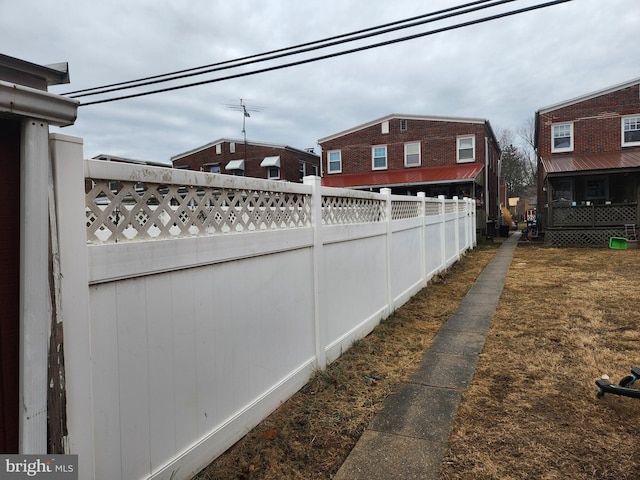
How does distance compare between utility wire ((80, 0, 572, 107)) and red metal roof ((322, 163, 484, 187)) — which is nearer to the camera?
utility wire ((80, 0, 572, 107))

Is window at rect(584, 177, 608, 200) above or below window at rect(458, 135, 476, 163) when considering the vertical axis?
below

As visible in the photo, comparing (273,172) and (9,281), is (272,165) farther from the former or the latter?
(9,281)

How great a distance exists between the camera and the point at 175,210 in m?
2.32

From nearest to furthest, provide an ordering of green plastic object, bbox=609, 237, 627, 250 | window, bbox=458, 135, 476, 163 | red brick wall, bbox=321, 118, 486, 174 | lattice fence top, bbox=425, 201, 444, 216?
lattice fence top, bbox=425, 201, 444, 216 → green plastic object, bbox=609, 237, 627, 250 → window, bbox=458, 135, 476, 163 → red brick wall, bbox=321, 118, 486, 174

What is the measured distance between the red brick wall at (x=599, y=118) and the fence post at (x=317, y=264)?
1994cm

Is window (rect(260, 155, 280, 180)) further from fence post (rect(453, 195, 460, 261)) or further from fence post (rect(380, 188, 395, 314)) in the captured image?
fence post (rect(380, 188, 395, 314))

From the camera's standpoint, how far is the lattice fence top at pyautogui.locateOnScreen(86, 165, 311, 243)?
1.93m

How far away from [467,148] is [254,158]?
48.6 ft

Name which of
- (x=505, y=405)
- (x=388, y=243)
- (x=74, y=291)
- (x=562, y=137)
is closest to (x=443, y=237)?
(x=388, y=243)

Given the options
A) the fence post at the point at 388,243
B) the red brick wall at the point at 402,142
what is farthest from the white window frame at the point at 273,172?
the fence post at the point at 388,243

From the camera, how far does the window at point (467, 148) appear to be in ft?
71.2

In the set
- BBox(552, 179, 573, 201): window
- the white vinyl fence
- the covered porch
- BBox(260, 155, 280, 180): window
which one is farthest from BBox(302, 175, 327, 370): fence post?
BBox(260, 155, 280, 180): window

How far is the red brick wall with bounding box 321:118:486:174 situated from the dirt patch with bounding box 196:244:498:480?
60.1ft

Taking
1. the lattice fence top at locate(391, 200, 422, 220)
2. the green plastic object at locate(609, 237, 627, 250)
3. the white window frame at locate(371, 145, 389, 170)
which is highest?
the white window frame at locate(371, 145, 389, 170)
